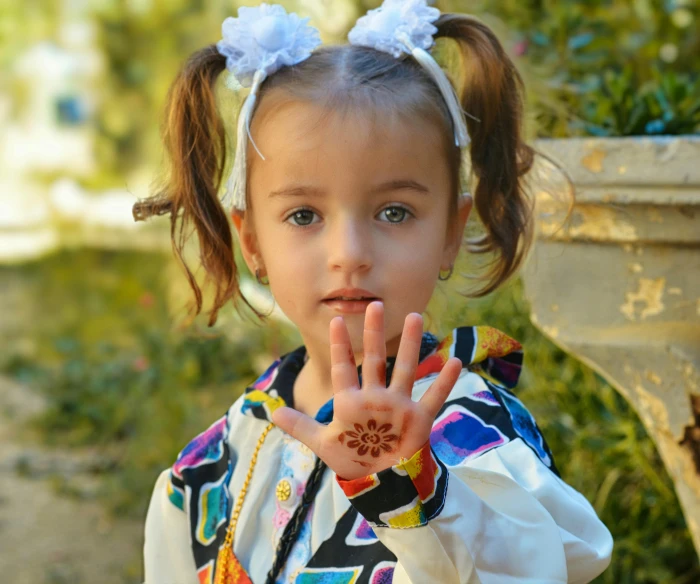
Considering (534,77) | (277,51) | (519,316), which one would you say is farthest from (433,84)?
(519,316)

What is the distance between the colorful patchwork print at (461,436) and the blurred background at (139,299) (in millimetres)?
539

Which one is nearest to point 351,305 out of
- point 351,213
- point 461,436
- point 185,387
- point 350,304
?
point 350,304

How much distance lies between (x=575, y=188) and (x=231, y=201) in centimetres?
66

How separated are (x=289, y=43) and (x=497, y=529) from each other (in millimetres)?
890

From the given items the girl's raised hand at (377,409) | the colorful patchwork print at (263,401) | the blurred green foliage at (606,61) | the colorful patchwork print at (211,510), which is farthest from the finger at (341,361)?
the blurred green foliage at (606,61)

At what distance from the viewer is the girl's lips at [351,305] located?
1.43 m

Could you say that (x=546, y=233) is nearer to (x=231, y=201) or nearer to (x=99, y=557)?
(x=231, y=201)

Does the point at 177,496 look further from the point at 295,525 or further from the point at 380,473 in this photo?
the point at 380,473

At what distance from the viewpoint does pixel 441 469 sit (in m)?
1.14

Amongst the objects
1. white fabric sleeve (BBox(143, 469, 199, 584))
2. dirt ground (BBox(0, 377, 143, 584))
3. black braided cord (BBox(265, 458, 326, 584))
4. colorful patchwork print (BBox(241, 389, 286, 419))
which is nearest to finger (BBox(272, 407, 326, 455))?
black braided cord (BBox(265, 458, 326, 584))

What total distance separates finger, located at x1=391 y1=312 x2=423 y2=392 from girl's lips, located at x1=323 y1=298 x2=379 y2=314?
11.3 inches

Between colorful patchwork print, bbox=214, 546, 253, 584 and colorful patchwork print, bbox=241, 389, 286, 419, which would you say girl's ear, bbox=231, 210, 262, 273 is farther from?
colorful patchwork print, bbox=214, 546, 253, 584

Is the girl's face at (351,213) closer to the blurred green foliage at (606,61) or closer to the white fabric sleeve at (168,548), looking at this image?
the white fabric sleeve at (168,548)

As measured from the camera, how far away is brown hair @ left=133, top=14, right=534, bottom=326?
1586mm
